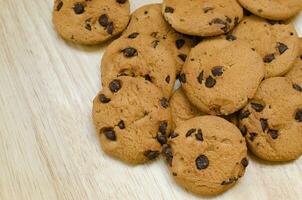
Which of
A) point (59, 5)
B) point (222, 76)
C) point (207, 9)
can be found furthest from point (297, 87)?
point (59, 5)

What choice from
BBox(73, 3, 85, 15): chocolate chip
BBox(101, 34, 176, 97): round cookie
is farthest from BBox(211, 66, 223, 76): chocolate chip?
BBox(73, 3, 85, 15): chocolate chip

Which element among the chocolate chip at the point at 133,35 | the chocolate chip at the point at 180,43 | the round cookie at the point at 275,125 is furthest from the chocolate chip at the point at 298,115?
the chocolate chip at the point at 133,35

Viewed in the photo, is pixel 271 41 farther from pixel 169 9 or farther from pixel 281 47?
pixel 169 9

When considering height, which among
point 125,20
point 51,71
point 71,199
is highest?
point 125,20

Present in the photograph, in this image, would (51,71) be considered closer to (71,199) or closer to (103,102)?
(103,102)

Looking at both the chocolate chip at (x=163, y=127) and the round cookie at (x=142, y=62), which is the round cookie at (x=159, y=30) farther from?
the chocolate chip at (x=163, y=127)

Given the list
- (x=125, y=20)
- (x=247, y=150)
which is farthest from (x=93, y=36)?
(x=247, y=150)

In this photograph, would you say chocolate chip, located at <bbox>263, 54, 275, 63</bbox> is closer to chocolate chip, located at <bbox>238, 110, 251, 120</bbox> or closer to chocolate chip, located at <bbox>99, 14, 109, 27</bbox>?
chocolate chip, located at <bbox>238, 110, 251, 120</bbox>
